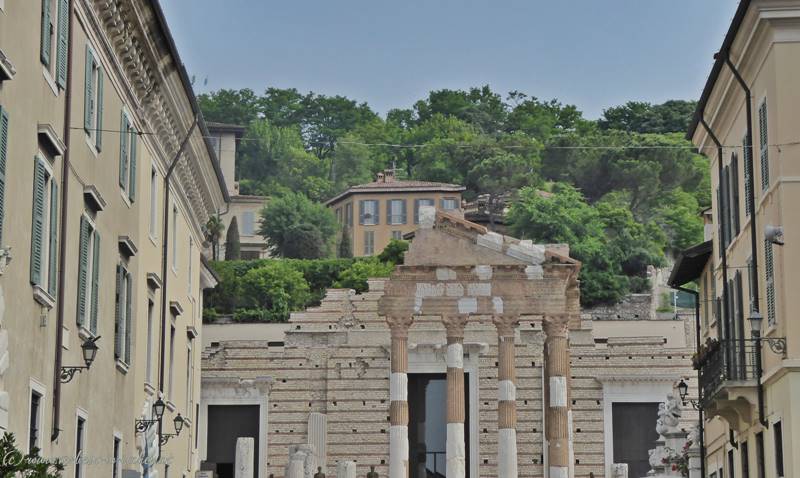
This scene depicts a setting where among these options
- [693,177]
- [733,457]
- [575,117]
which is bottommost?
[733,457]

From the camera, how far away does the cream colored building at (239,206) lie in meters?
113

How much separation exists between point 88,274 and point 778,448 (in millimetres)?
10717

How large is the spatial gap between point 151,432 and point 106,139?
585 centimetres

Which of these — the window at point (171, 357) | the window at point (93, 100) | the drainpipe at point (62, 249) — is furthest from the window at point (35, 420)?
the window at point (171, 357)

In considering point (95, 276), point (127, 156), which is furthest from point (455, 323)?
point (95, 276)

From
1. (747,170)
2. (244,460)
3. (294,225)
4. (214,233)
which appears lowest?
(244,460)

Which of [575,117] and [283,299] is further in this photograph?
[575,117]

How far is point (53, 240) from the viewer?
71.8 feet

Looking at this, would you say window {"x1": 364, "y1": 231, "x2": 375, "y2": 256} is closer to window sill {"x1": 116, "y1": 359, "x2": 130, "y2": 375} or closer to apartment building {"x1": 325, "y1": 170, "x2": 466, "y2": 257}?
apartment building {"x1": 325, "y1": 170, "x2": 466, "y2": 257}

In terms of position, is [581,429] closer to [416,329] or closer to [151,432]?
[416,329]

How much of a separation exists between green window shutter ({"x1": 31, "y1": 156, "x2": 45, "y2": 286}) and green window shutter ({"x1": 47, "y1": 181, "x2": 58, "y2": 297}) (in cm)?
47

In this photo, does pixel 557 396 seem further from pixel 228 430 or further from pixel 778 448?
pixel 778 448

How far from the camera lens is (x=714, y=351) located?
95.0 ft

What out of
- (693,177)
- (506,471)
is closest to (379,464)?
(506,471)
